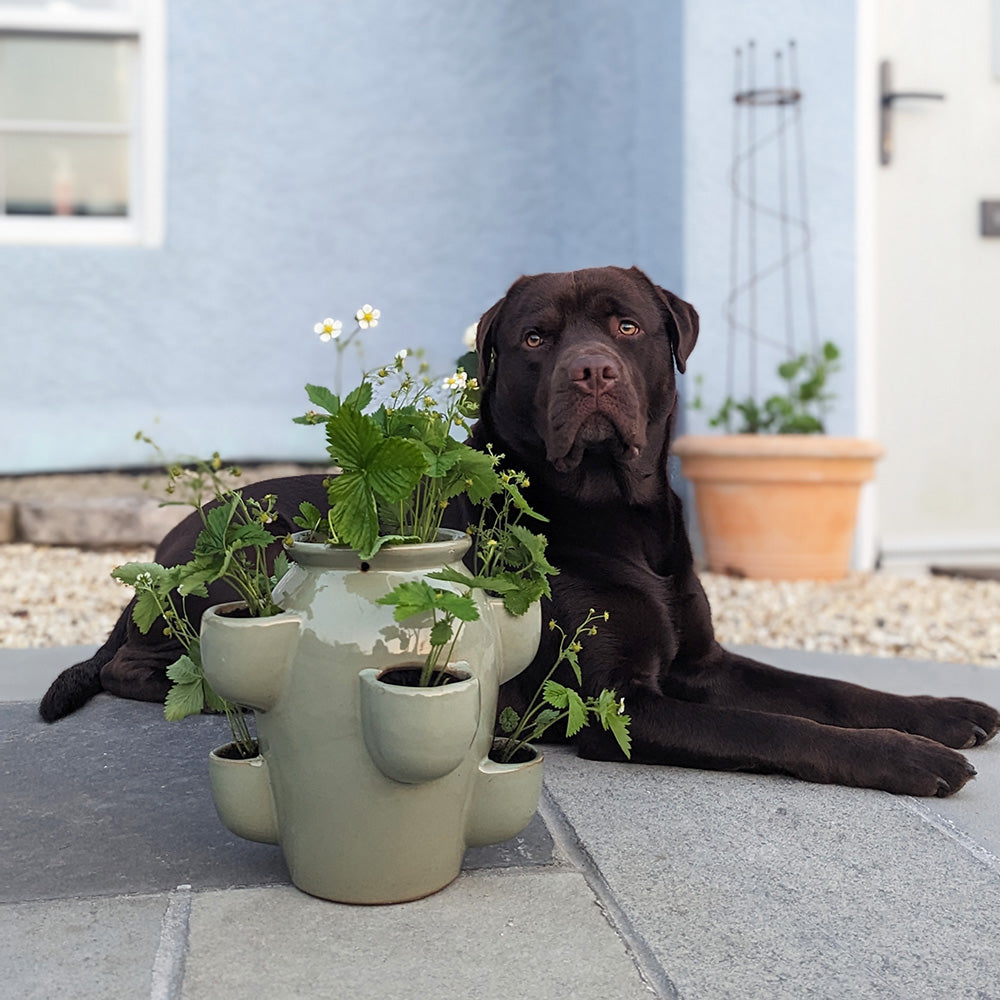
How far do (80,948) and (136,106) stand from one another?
16.3ft

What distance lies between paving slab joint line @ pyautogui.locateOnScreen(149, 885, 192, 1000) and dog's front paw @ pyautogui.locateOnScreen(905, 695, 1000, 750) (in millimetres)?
1443

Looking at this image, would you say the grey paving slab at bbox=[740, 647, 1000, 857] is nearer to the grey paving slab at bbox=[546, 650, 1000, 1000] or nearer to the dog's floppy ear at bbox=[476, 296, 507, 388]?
the grey paving slab at bbox=[546, 650, 1000, 1000]

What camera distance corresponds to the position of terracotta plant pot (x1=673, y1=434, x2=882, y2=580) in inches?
177

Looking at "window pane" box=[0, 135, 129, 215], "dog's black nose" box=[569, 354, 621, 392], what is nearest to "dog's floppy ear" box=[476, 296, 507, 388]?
"dog's black nose" box=[569, 354, 621, 392]

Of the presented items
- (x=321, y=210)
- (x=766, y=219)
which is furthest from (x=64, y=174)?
(x=766, y=219)

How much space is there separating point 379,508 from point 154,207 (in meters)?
4.43

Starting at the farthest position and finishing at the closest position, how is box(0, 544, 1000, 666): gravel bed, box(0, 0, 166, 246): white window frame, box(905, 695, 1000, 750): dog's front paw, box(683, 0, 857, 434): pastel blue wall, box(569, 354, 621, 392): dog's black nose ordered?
box(0, 0, 166, 246): white window frame → box(683, 0, 857, 434): pastel blue wall → box(0, 544, 1000, 666): gravel bed → box(905, 695, 1000, 750): dog's front paw → box(569, 354, 621, 392): dog's black nose

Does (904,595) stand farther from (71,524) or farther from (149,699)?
(71,524)

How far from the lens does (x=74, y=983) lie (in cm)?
125

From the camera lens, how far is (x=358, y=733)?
1.35m

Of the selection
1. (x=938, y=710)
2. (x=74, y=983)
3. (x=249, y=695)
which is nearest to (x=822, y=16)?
(x=938, y=710)

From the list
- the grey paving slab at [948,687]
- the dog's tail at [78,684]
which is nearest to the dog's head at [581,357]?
the grey paving slab at [948,687]

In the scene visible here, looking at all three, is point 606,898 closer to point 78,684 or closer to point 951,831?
point 951,831

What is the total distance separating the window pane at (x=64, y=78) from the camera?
5.42 meters
